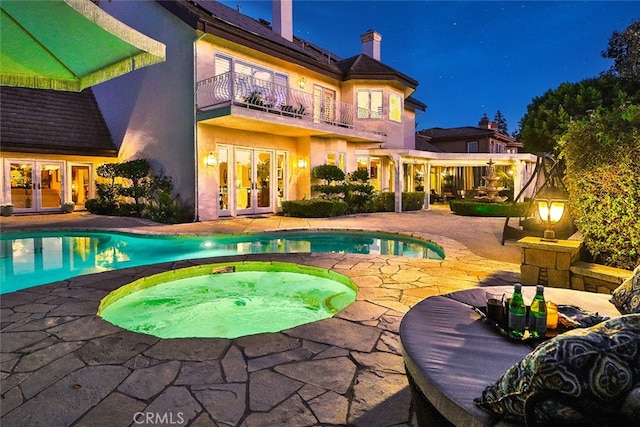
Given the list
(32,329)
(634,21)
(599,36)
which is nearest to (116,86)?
(32,329)

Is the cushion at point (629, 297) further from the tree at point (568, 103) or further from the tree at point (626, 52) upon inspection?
the tree at point (626, 52)

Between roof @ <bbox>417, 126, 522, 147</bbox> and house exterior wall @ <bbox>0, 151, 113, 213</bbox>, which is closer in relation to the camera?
house exterior wall @ <bbox>0, 151, 113, 213</bbox>

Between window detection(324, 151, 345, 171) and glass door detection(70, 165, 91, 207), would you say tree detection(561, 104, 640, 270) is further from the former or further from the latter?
glass door detection(70, 165, 91, 207)

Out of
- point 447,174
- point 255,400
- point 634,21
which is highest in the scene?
point 634,21

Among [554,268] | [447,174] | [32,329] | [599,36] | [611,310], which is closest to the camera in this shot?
[611,310]

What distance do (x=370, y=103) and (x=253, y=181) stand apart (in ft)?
22.9

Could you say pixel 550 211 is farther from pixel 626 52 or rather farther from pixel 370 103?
pixel 626 52

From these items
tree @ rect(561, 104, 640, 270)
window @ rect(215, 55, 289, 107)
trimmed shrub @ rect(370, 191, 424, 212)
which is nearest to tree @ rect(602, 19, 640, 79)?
trimmed shrub @ rect(370, 191, 424, 212)

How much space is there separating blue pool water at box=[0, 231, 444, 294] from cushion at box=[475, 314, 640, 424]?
6.40m

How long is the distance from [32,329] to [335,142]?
13.5 m

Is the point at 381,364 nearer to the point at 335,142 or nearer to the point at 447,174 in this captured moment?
the point at 335,142

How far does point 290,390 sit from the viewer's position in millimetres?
2357

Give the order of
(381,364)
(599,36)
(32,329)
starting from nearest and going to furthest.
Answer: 1. (381,364)
2. (32,329)
3. (599,36)

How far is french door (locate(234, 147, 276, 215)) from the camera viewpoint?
13.7 meters
